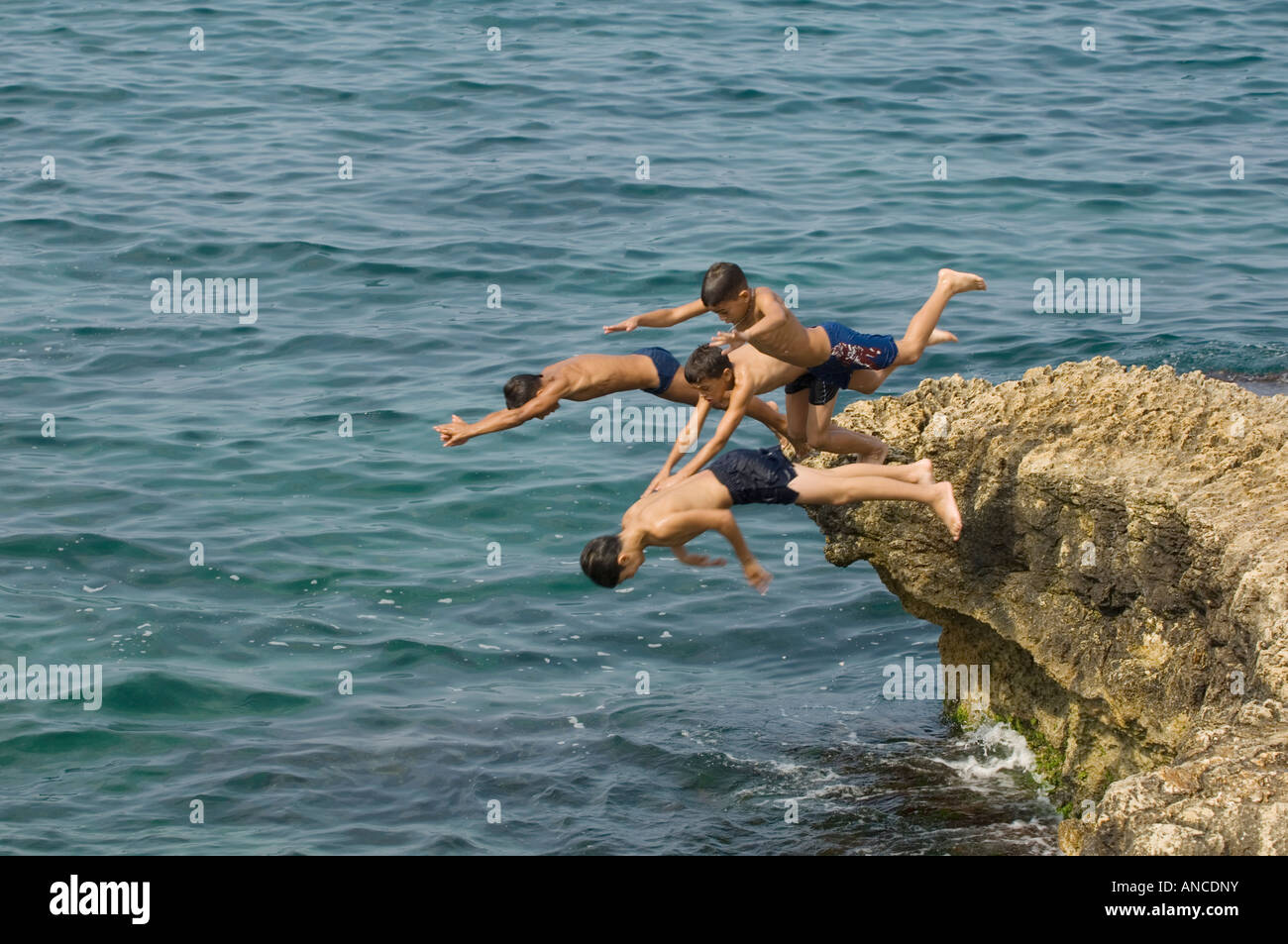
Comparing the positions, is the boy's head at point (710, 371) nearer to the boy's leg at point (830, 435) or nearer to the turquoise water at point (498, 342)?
the boy's leg at point (830, 435)

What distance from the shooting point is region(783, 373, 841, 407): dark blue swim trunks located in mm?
10227

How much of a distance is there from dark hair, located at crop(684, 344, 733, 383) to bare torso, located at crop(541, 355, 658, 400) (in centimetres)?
84

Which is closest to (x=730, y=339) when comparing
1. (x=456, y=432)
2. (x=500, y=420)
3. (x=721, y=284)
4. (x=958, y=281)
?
(x=721, y=284)

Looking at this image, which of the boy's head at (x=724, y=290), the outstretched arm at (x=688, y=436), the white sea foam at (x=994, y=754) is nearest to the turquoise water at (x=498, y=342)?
the white sea foam at (x=994, y=754)

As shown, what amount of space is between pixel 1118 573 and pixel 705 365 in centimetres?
268

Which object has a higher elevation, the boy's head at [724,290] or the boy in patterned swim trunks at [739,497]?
the boy's head at [724,290]

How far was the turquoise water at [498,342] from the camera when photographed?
468 inches

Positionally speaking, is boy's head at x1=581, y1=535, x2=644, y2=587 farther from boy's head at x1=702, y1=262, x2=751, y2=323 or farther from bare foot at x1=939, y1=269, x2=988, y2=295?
bare foot at x1=939, y1=269, x2=988, y2=295

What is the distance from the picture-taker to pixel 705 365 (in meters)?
9.60

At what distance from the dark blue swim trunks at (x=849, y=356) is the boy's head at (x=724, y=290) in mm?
903

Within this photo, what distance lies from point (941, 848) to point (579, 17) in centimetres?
2406

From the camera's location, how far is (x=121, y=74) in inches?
1080

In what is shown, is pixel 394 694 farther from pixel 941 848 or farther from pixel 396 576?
pixel 941 848

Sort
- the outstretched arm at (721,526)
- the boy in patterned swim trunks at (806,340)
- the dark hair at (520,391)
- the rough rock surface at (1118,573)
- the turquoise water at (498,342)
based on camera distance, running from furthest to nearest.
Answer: the turquoise water at (498,342)
the dark hair at (520,391)
the boy in patterned swim trunks at (806,340)
the outstretched arm at (721,526)
the rough rock surface at (1118,573)
